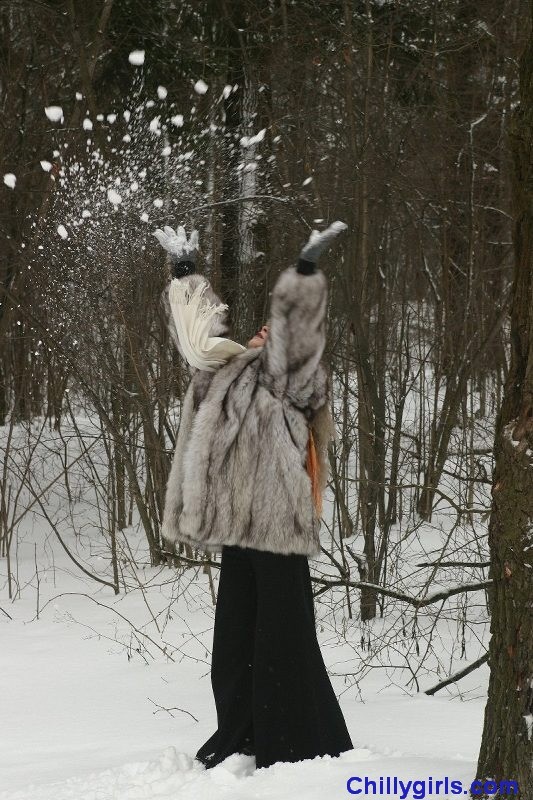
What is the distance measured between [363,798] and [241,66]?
22.8ft

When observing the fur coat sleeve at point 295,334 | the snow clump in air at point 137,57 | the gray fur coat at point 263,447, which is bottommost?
the gray fur coat at point 263,447

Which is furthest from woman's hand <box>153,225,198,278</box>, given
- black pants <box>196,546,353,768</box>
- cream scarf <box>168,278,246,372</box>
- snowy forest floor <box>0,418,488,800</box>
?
snowy forest floor <box>0,418,488,800</box>

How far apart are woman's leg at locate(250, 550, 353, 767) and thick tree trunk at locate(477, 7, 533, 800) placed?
28.8 inches

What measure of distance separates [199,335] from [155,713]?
2.03 metres

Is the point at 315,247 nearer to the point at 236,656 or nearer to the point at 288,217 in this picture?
the point at 236,656

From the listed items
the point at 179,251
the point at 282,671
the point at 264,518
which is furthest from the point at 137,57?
the point at 282,671

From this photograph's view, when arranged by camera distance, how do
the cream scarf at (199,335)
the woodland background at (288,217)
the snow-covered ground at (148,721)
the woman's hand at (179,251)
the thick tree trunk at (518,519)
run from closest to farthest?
1. the thick tree trunk at (518,519)
2. the snow-covered ground at (148,721)
3. the cream scarf at (199,335)
4. the woman's hand at (179,251)
5. the woodland background at (288,217)

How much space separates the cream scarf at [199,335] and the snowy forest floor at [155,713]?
1.38 meters

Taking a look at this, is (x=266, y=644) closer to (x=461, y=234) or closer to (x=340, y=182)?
(x=340, y=182)

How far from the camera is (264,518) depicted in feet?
10.5

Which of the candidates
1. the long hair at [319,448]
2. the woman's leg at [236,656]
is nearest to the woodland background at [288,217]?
the woman's leg at [236,656]

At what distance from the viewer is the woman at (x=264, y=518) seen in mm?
3195

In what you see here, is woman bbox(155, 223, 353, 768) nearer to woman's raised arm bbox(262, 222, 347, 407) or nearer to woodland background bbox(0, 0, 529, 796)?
woman's raised arm bbox(262, 222, 347, 407)

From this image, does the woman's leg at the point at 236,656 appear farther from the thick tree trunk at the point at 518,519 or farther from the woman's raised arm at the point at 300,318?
the thick tree trunk at the point at 518,519
